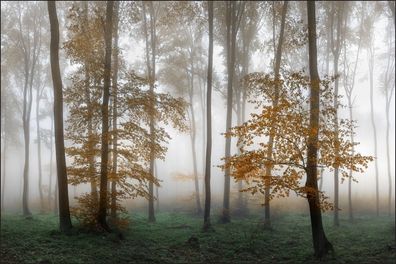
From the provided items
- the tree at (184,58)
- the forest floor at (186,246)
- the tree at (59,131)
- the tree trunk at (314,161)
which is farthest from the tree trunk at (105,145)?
the tree at (184,58)

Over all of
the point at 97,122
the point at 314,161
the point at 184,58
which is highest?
the point at 184,58

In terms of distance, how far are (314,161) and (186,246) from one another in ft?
17.1

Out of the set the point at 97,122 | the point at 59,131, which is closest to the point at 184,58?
the point at 97,122

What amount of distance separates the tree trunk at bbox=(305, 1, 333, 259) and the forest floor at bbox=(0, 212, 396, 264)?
1.69 ft

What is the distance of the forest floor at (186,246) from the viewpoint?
10086mm

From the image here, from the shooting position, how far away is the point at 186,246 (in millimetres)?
12531

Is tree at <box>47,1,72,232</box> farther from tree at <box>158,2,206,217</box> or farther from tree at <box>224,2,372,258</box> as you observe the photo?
tree at <box>158,2,206,217</box>

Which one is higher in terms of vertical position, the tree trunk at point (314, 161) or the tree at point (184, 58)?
the tree at point (184, 58)

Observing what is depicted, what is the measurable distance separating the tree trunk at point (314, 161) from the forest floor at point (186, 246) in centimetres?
52

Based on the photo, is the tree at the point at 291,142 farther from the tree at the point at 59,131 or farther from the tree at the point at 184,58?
the tree at the point at 184,58

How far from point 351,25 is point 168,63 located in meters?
12.3

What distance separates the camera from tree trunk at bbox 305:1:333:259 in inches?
400

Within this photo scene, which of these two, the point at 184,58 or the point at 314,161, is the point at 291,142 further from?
the point at 184,58

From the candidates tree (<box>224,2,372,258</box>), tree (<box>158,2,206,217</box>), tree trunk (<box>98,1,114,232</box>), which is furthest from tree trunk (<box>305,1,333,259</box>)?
tree (<box>158,2,206,217</box>)
